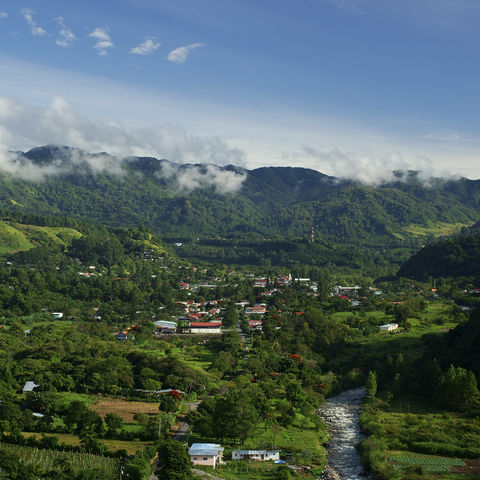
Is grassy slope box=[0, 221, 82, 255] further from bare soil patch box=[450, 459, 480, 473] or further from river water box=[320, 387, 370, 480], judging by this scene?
bare soil patch box=[450, 459, 480, 473]

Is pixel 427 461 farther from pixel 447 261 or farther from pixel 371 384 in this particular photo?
pixel 447 261

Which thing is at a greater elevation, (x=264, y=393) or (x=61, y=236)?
(x=61, y=236)

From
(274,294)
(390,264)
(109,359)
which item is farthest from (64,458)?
(390,264)

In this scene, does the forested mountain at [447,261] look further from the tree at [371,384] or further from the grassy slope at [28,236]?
the grassy slope at [28,236]

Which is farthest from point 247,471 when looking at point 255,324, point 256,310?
point 256,310

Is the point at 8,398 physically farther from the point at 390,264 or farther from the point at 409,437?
the point at 390,264

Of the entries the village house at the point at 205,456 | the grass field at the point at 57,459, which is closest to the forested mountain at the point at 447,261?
the village house at the point at 205,456

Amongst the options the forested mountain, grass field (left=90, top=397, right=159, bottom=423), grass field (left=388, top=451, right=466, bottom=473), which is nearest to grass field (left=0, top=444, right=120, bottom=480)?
grass field (left=90, top=397, right=159, bottom=423)
